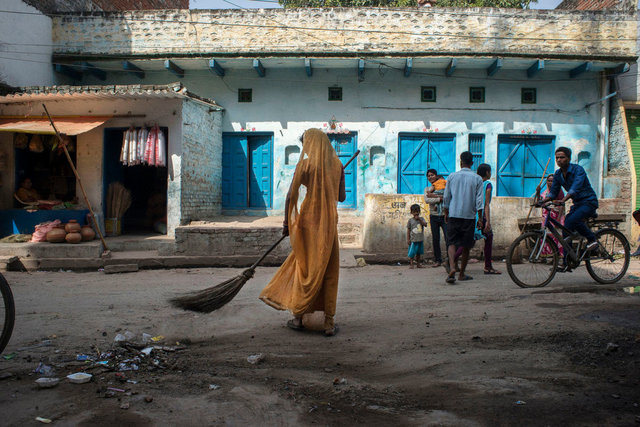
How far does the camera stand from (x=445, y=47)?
39.9 feet

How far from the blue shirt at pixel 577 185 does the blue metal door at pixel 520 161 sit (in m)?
7.15

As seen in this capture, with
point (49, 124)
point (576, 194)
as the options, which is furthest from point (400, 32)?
point (49, 124)

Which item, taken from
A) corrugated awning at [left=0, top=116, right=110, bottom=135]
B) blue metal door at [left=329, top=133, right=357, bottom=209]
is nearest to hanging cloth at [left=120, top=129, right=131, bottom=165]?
corrugated awning at [left=0, top=116, right=110, bottom=135]

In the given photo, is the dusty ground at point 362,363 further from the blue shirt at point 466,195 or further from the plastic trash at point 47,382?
the blue shirt at point 466,195

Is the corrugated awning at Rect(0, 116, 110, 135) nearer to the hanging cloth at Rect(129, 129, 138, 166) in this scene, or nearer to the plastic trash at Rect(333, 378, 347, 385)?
the hanging cloth at Rect(129, 129, 138, 166)

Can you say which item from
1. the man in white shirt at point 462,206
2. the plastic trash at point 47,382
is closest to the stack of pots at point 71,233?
the plastic trash at point 47,382

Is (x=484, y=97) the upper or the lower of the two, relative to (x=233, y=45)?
lower

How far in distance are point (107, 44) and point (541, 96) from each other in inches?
497

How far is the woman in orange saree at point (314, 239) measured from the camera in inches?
148

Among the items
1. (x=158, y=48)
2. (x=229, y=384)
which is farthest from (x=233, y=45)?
(x=229, y=384)

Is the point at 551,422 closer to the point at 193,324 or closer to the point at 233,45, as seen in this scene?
the point at 193,324

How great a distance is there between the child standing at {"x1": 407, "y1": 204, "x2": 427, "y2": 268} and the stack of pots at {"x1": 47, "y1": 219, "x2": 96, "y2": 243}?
6820 mm

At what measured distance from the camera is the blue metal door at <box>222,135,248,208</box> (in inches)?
498

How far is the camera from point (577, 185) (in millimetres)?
5469
